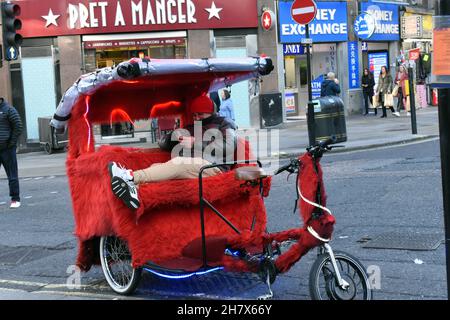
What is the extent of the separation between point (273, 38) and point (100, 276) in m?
19.2

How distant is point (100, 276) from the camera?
21.6 ft

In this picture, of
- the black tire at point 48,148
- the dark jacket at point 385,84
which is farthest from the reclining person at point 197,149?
the dark jacket at point 385,84

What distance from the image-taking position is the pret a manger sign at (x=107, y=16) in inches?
899

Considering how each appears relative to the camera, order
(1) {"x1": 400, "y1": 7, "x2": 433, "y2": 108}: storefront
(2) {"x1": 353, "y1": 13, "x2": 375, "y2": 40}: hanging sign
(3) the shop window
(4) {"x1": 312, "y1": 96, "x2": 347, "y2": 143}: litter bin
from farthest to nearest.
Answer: (1) {"x1": 400, "y1": 7, "x2": 433, "y2": 108}: storefront < (2) {"x1": 353, "y1": 13, "x2": 375, "y2": 40}: hanging sign < (3) the shop window < (4) {"x1": 312, "y1": 96, "x2": 347, "y2": 143}: litter bin

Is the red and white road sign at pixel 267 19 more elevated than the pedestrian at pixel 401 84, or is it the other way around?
the red and white road sign at pixel 267 19

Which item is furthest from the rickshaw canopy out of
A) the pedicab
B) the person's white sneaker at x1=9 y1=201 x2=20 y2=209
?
the person's white sneaker at x1=9 y1=201 x2=20 y2=209

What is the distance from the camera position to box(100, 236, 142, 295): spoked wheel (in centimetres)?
580

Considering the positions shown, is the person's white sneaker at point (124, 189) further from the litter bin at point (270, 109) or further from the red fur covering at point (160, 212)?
the litter bin at point (270, 109)

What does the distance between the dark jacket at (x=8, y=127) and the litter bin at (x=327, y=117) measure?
265 inches

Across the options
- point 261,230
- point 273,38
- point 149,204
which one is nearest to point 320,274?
point 261,230

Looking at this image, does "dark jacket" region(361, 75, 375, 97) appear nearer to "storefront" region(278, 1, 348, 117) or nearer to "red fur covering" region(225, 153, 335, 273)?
"storefront" region(278, 1, 348, 117)

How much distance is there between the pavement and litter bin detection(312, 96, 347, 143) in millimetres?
835

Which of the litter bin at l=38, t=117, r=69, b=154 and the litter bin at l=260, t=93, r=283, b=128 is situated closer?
the litter bin at l=38, t=117, r=69, b=154
